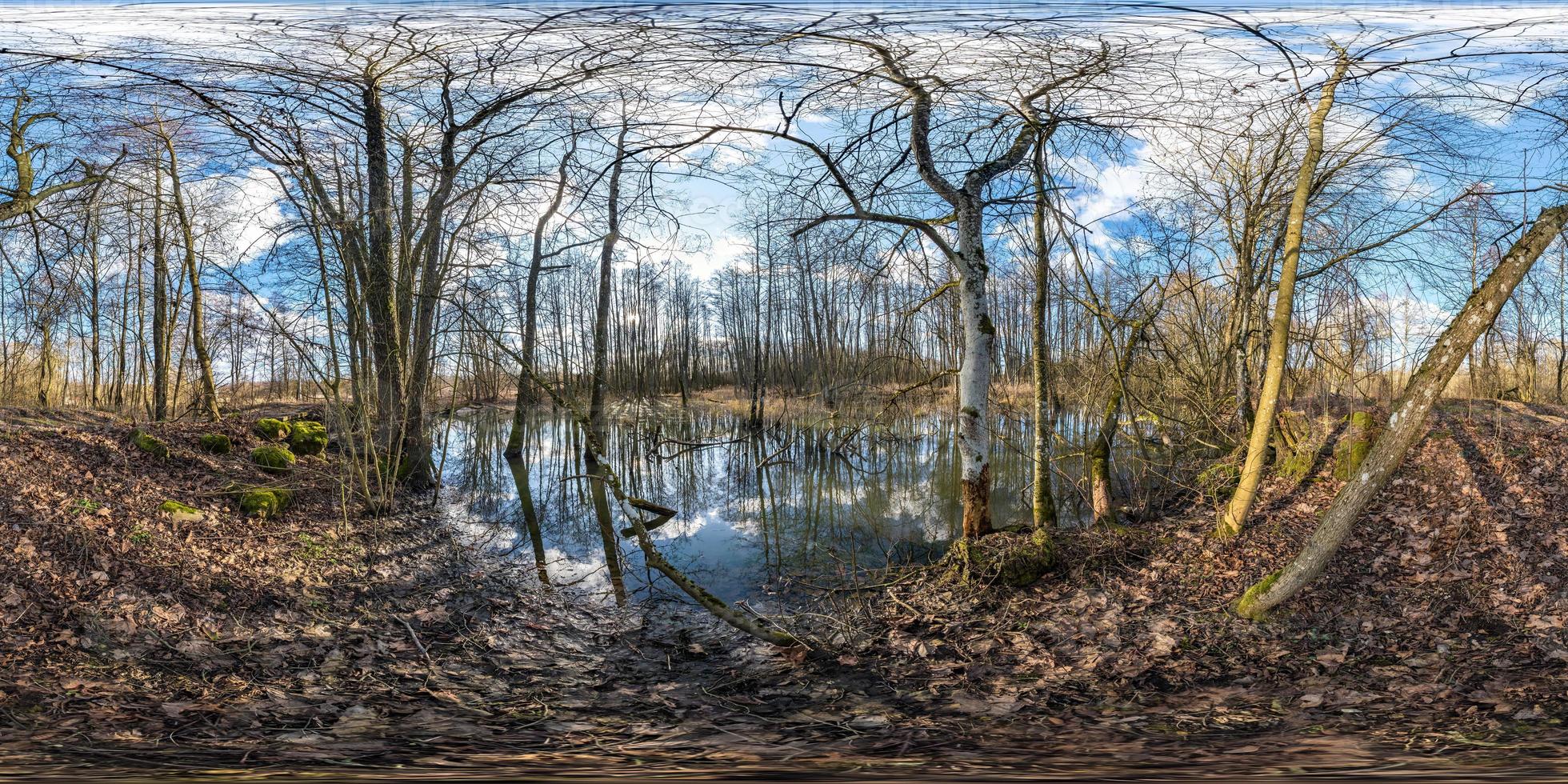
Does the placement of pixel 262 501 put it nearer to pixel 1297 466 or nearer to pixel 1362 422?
pixel 1297 466

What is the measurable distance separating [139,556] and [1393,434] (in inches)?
329

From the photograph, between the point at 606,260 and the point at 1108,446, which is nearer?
the point at 1108,446

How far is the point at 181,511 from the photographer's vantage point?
22.6ft

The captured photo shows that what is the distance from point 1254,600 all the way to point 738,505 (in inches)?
281

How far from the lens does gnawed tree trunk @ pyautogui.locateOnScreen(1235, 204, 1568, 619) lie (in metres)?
4.47

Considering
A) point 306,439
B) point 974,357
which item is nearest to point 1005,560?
point 974,357

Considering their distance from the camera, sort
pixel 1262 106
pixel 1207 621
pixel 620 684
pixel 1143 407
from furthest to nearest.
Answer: pixel 1143 407
pixel 1262 106
pixel 1207 621
pixel 620 684

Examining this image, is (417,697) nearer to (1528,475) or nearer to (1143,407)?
(1143,407)

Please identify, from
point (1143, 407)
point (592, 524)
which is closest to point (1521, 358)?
point (1143, 407)

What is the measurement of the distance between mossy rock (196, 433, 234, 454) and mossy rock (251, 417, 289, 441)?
90 centimetres

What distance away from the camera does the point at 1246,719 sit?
389 cm

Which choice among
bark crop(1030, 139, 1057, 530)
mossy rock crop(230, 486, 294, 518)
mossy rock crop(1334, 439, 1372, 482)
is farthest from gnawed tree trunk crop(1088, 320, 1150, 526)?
mossy rock crop(230, 486, 294, 518)

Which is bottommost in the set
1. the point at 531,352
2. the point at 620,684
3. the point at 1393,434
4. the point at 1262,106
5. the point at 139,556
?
the point at 620,684

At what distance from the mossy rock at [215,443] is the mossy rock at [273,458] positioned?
0.91ft
